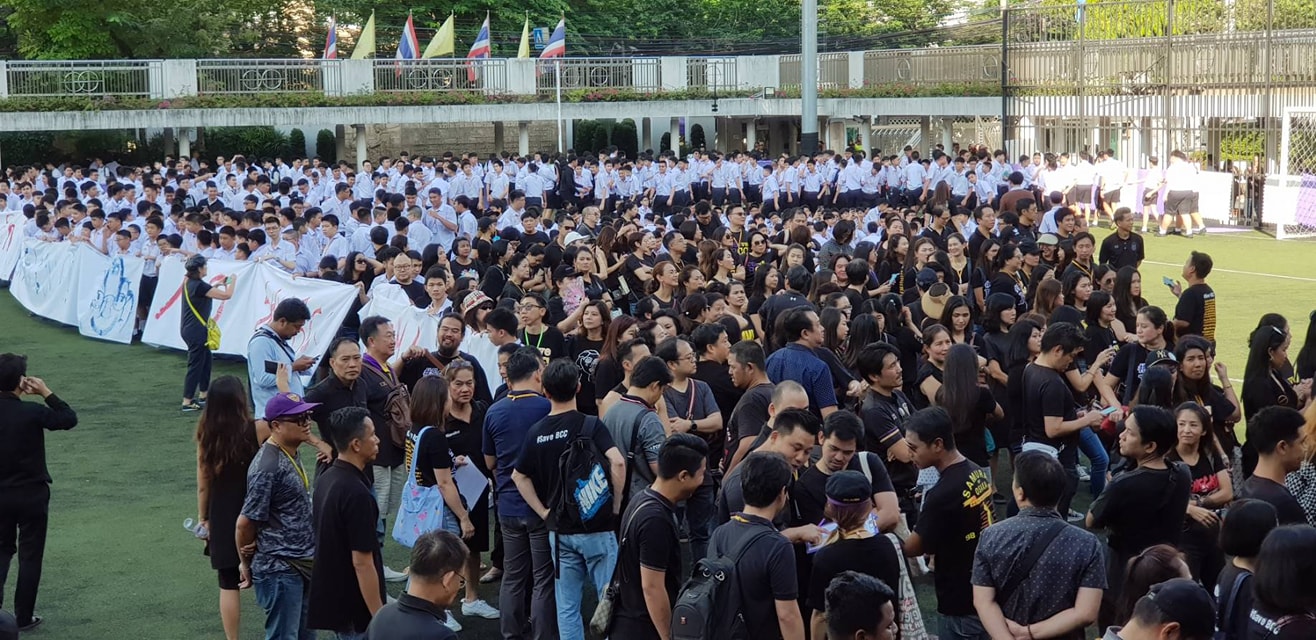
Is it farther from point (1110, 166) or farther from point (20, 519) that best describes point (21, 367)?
point (1110, 166)

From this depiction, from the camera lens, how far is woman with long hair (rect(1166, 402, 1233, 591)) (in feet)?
20.4

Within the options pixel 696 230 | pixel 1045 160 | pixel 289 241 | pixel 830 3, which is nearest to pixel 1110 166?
pixel 1045 160

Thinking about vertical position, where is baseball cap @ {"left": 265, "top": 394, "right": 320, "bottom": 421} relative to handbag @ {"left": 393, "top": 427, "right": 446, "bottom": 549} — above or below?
above

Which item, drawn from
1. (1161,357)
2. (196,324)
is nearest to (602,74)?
(196,324)

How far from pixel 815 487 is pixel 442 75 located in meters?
33.2

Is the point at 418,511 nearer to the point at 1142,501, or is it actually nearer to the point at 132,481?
the point at 1142,501

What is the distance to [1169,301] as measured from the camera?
18.5 metres

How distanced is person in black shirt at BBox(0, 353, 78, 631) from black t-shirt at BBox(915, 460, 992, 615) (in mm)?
4717

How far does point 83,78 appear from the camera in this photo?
111 ft

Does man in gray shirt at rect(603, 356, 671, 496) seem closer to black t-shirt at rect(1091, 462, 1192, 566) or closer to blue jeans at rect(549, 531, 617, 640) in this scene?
blue jeans at rect(549, 531, 617, 640)

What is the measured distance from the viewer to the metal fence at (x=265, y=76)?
117 ft

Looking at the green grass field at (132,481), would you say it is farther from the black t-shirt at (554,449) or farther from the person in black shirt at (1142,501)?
the person in black shirt at (1142,501)

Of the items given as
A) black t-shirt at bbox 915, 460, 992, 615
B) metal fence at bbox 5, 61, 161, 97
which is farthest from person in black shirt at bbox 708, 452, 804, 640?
metal fence at bbox 5, 61, 161, 97

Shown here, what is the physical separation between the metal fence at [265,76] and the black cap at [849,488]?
3274 cm
